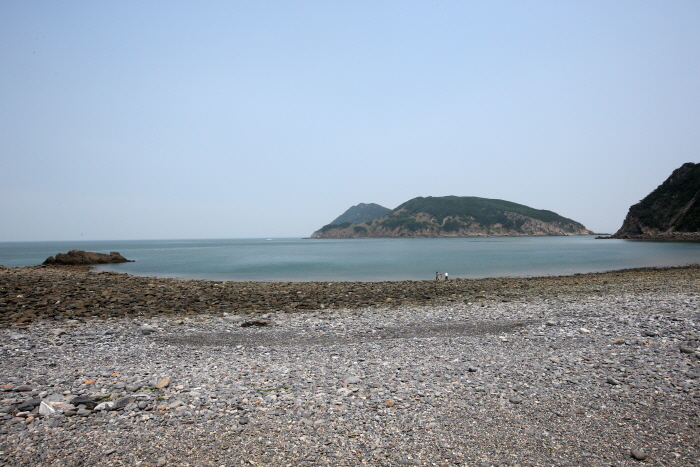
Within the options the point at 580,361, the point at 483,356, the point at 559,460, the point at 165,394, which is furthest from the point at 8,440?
the point at 580,361

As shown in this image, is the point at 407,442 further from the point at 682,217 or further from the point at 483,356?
the point at 682,217

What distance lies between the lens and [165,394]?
24.6 ft

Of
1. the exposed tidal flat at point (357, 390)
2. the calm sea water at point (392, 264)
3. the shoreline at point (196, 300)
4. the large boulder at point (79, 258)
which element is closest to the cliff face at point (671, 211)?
the calm sea water at point (392, 264)

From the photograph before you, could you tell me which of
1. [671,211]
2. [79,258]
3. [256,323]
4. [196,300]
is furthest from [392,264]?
[671,211]

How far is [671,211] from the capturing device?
148000 millimetres

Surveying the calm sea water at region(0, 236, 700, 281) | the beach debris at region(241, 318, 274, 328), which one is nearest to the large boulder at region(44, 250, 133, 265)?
the calm sea water at region(0, 236, 700, 281)

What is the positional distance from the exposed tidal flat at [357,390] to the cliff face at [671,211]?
15895 centimetres

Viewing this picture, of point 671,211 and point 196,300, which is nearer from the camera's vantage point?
point 196,300

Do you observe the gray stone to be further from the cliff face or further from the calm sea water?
the cliff face

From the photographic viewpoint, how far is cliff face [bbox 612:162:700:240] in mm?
135000

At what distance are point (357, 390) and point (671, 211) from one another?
190164 mm

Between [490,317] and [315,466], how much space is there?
1192cm

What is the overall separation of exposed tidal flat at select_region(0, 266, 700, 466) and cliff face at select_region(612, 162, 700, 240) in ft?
521

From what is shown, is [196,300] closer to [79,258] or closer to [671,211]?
[79,258]
